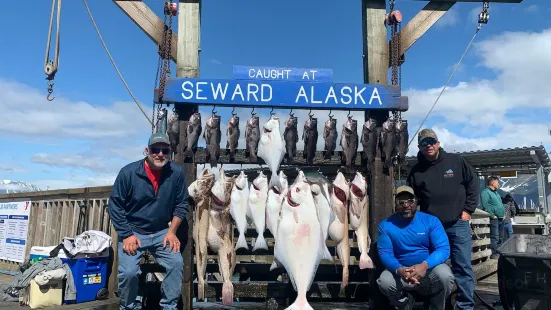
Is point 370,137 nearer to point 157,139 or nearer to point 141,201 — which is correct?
point 157,139

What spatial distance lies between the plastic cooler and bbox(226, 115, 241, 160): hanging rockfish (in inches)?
91.2

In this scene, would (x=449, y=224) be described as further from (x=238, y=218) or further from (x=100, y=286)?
(x=100, y=286)

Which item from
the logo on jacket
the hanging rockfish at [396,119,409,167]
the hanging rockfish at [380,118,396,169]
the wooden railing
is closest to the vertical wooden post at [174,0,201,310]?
the wooden railing

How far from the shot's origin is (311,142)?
4441 millimetres

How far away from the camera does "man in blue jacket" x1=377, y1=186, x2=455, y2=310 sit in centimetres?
339

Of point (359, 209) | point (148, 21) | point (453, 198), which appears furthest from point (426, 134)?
point (148, 21)

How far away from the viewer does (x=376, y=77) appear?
469 centimetres

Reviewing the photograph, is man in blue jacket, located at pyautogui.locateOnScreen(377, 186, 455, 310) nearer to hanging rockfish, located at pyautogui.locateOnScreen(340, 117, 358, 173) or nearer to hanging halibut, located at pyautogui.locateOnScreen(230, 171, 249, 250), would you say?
hanging rockfish, located at pyautogui.locateOnScreen(340, 117, 358, 173)

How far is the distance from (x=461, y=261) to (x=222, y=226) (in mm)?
2386

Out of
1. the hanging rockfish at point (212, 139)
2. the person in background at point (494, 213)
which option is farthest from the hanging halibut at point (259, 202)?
the person in background at point (494, 213)

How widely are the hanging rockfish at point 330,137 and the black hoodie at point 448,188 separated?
3.25 ft

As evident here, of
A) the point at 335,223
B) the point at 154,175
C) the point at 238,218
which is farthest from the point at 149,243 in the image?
the point at 335,223

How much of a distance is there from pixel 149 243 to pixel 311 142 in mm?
1993

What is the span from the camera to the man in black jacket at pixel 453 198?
3857mm
